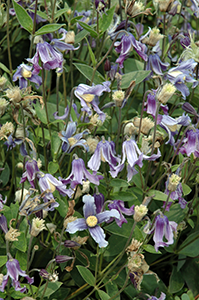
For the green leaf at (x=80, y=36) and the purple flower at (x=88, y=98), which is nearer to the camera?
the purple flower at (x=88, y=98)

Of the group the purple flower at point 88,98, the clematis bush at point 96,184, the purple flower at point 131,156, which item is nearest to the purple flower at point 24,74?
the clematis bush at point 96,184

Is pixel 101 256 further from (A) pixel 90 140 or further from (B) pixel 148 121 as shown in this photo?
(B) pixel 148 121

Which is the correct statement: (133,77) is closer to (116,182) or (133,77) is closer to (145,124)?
(145,124)

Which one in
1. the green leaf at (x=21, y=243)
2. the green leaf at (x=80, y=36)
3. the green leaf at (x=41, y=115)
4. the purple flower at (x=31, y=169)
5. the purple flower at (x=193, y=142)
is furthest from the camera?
the green leaf at (x=80, y=36)

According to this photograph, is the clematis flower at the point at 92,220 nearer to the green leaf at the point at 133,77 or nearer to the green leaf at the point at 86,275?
the green leaf at the point at 86,275

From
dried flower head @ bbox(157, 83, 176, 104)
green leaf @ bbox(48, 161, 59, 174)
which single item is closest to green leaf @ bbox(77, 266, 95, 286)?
green leaf @ bbox(48, 161, 59, 174)

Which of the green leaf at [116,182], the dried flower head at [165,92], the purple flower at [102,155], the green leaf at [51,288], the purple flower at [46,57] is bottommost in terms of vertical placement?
the green leaf at [51,288]

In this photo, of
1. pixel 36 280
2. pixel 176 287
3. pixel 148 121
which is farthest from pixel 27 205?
pixel 176 287

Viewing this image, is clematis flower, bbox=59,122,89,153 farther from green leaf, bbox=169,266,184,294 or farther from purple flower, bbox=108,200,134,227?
green leaf, bbox=169,266,184,294

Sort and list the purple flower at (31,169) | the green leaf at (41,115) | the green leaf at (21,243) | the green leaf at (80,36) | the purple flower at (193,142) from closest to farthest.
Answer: the purple flower at (31,169) < the green leaf at (21,243) < the purple flower at (193,142) < the green leaf at (41,115) < the green leaf at (80,36)
